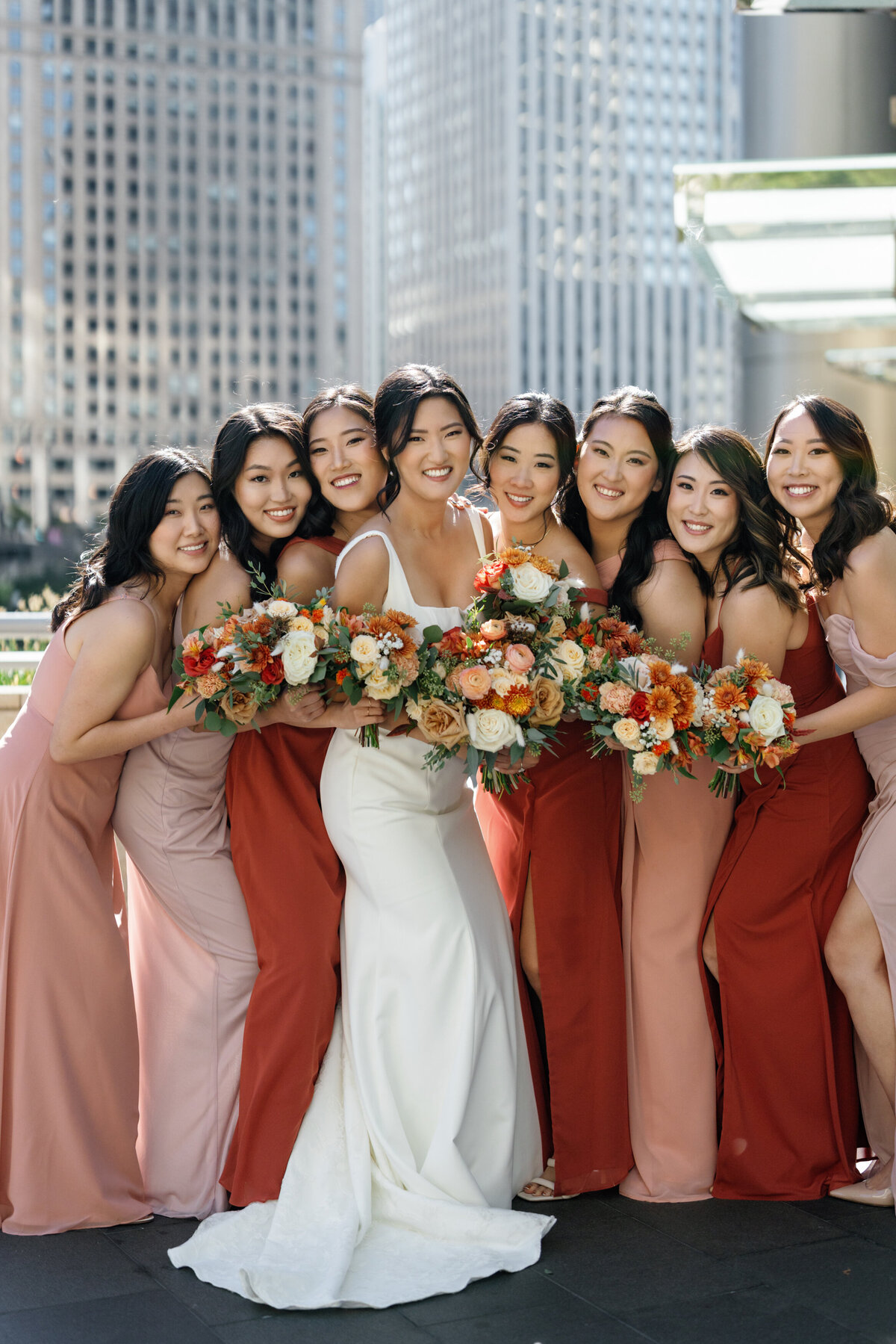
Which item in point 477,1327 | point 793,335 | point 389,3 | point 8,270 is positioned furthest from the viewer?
point 389,3

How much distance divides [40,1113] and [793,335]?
31.5 ft

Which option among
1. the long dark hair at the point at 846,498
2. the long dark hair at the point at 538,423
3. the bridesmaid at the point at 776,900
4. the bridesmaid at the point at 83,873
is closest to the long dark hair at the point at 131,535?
the bridesmaid at the point at 83,873

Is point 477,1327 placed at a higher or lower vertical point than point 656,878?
lower

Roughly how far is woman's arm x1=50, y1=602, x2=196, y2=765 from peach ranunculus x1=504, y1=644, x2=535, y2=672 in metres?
1.00

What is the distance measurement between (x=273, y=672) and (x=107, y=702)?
0.62 meters

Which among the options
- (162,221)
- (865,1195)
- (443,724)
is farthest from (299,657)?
(162,221)

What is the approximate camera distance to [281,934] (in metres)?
4.34

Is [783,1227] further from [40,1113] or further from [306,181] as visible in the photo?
[306,181]

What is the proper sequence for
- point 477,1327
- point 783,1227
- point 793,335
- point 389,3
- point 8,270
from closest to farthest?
1. point 477,1327
2. point 783,1227
3. point 793,335
4. point 8,270
5. point 389,3

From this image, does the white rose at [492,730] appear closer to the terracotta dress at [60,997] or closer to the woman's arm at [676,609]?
the woman's arm at [676,609]

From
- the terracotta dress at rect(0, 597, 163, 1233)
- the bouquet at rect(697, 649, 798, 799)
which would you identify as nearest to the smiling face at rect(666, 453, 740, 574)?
the bouquet at rect(697, 649, 798, 799)

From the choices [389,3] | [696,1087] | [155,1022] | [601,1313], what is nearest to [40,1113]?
[155,1022]

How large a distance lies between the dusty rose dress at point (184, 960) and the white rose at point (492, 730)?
0.99 m

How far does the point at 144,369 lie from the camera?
370 ft
